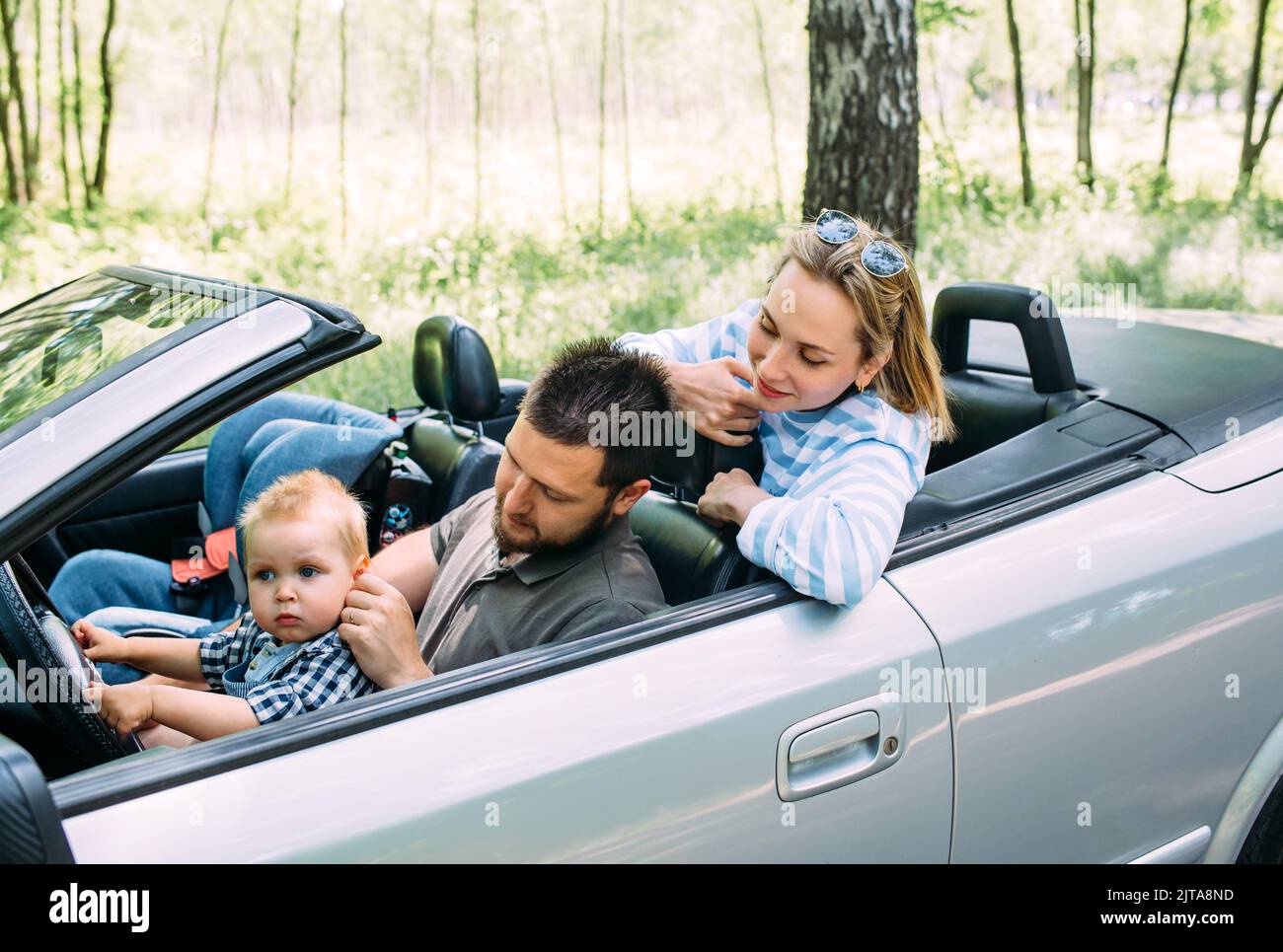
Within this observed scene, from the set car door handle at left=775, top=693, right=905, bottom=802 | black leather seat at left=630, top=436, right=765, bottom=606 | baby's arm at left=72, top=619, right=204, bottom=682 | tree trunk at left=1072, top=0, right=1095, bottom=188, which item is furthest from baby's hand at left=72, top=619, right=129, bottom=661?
tree trunk at left=1072, top=0, right=1095, bottom=188

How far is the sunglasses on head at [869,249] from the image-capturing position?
212 centimetres

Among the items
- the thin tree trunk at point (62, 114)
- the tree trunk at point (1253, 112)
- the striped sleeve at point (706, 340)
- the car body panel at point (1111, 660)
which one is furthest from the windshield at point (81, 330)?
the tree trunk at point (1253, 112)

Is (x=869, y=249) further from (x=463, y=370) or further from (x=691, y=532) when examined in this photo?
(x=463, y=370)

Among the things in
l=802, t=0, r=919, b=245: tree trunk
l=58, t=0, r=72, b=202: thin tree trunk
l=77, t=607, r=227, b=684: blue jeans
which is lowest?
l=77, t=607, r=227, b=684: blue jeans

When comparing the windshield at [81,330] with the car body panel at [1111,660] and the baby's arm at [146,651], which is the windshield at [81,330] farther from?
the car body panel at [1111,660]

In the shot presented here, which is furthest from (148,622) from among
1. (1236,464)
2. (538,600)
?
(1236,464)

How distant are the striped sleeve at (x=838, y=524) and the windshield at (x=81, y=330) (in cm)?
89

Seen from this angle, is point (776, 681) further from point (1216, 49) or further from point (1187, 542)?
point (1216, 49)

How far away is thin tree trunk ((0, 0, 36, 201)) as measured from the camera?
35.0 feet

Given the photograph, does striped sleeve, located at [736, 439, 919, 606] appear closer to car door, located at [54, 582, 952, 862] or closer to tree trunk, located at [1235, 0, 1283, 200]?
car door, located at [54, 582, 952, 862]

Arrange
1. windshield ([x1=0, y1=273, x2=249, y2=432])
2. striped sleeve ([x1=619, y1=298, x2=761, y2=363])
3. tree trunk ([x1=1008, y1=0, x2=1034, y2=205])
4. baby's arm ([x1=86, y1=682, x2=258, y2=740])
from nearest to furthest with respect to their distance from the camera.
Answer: windshield ([x1=0, y1=273, x2=249, y2=432]) < baby's arm ([x1=86, y1=682, x2=258, y2=740]) < striped sleeve ([x1=619, y1=298, x2=761, y2=363]) < tree trunk ([x1=1008, y1=0, x2=1034, y2=205])

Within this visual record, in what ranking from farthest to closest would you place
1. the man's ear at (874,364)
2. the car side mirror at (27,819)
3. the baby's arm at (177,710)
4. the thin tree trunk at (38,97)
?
1. the thin tree trunk at (38,97)
2. the man's ear at (874,364)
3. the baby's arm at (177,710)
4. the car side mirror at (27,819)

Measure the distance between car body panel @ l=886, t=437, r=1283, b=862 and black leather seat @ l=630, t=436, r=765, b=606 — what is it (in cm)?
35

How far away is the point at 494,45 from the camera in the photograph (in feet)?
42.8
